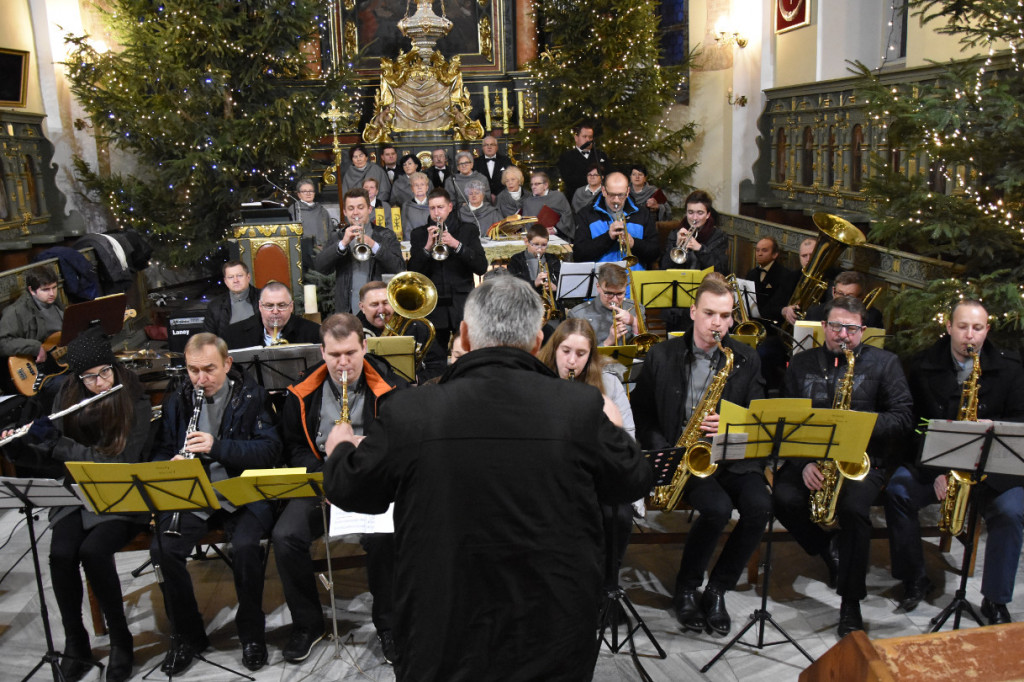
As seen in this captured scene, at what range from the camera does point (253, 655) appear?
13.4ft

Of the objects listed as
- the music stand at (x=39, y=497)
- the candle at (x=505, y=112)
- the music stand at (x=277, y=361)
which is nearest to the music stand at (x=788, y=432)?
the music stand at (x=277, y=361)

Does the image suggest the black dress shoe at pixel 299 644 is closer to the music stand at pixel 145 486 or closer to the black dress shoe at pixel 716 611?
the music stand at pixel 145 486

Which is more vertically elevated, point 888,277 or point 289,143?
point 289,143

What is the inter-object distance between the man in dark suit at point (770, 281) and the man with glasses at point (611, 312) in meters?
1.76

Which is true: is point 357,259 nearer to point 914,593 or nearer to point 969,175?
point 969,175

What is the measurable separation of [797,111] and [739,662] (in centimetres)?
867

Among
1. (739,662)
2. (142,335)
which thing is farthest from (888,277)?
(142,335)

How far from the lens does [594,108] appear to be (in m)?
12.0

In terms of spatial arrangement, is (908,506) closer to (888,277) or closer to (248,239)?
(888,277)

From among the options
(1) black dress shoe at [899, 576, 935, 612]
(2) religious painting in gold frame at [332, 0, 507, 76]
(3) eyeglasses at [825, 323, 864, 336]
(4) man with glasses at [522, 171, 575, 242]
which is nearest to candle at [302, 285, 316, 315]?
(4) man with glasses at [522, 171, 575, 242]

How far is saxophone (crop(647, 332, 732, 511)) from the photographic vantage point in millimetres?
4301

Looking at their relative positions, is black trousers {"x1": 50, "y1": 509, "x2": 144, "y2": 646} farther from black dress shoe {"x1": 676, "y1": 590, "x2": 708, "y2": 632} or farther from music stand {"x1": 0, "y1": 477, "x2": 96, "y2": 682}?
black dress shoe {"x1": 676, "y1": 590, "x2": 708, "y2": 632}

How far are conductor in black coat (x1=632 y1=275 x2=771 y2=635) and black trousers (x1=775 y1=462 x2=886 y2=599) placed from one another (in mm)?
161

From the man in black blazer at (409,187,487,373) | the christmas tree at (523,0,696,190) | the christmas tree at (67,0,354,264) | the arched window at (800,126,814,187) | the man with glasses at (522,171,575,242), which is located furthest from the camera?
the christmas tree at (523,0,696,190)
